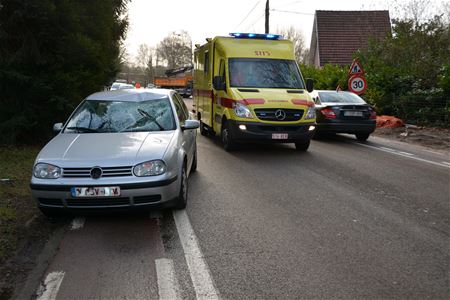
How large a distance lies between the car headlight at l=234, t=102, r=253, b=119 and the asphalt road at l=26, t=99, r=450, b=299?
2404mm

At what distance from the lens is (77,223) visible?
539cm

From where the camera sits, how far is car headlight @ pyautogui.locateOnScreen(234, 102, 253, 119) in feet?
33.0

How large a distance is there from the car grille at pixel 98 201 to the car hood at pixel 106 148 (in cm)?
39

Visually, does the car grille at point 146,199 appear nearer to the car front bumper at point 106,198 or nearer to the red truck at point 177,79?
the car front bumper at point 106,198

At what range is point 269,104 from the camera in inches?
395

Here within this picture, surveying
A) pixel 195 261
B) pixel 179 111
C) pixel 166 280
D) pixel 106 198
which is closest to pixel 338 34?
pixel 179 111

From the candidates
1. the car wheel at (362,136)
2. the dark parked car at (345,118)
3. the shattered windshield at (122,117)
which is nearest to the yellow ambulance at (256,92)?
the dark parked car at (345,118)

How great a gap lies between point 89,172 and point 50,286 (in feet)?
4.88

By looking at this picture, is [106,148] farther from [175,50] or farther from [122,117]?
[175,50]

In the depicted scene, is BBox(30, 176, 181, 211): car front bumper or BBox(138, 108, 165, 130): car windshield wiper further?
BBox(138, 108, 165, 130): car windshield wiper

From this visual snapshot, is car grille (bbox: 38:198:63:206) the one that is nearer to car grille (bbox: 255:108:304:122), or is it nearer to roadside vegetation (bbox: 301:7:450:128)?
car grille (bbox: 255:108:304:122)

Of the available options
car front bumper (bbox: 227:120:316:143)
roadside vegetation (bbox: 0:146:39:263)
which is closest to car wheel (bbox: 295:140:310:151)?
car front bumper (bbox: 227:120:316:143)

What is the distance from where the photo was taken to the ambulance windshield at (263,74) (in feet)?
35.5

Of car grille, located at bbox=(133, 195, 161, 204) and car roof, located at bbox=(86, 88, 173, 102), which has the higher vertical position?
car roof, located at bbox=(86, 88, 173, 102)
